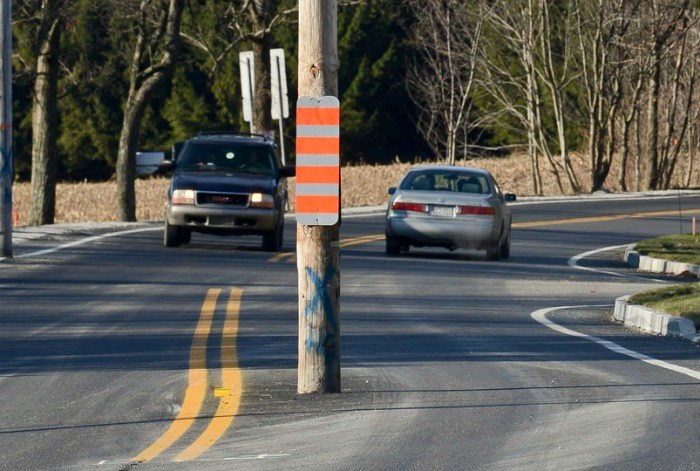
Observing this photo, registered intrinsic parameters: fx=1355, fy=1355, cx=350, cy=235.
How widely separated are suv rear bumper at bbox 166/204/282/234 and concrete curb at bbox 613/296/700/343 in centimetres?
798

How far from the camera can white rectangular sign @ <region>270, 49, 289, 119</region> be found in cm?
3341

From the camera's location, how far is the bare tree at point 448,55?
157 ft

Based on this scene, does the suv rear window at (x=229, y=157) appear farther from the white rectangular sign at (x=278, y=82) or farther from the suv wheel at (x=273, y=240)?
the white rectangular sign at (x=278, y=82)

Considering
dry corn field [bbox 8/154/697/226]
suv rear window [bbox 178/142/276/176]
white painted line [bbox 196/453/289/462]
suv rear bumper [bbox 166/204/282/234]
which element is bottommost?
dry corn field [bbox 8/154/697/226]

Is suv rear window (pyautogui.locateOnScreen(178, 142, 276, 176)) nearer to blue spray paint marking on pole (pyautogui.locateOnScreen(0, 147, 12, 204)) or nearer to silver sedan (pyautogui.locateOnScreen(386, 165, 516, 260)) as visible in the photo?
silver sedan (pyautogui.locateOnScreen(386, 165, 516, 260))

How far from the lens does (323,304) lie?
948 centimetres

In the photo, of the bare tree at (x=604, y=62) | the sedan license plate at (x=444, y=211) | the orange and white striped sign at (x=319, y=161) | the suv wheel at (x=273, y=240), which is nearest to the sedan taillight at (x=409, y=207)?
the sedan license plate at (x=444, y=211)

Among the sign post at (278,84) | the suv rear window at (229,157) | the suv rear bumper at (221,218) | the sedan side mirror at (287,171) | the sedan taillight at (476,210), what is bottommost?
the suv rear bumper at (221,218)

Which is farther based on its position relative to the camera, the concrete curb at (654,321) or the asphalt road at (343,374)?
the concrete curb at (654,321)

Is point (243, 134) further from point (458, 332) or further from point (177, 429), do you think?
point (177, 429)

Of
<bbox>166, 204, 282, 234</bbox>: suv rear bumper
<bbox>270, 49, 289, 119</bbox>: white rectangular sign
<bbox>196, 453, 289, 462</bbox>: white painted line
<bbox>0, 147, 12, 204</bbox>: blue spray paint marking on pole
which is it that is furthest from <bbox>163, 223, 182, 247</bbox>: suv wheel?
<bbox>196, 453, 289, 462</bbox>: white painted line

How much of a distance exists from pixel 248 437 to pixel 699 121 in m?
51.6

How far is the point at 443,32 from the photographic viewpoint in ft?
179

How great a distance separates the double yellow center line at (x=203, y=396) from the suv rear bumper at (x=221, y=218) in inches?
291
